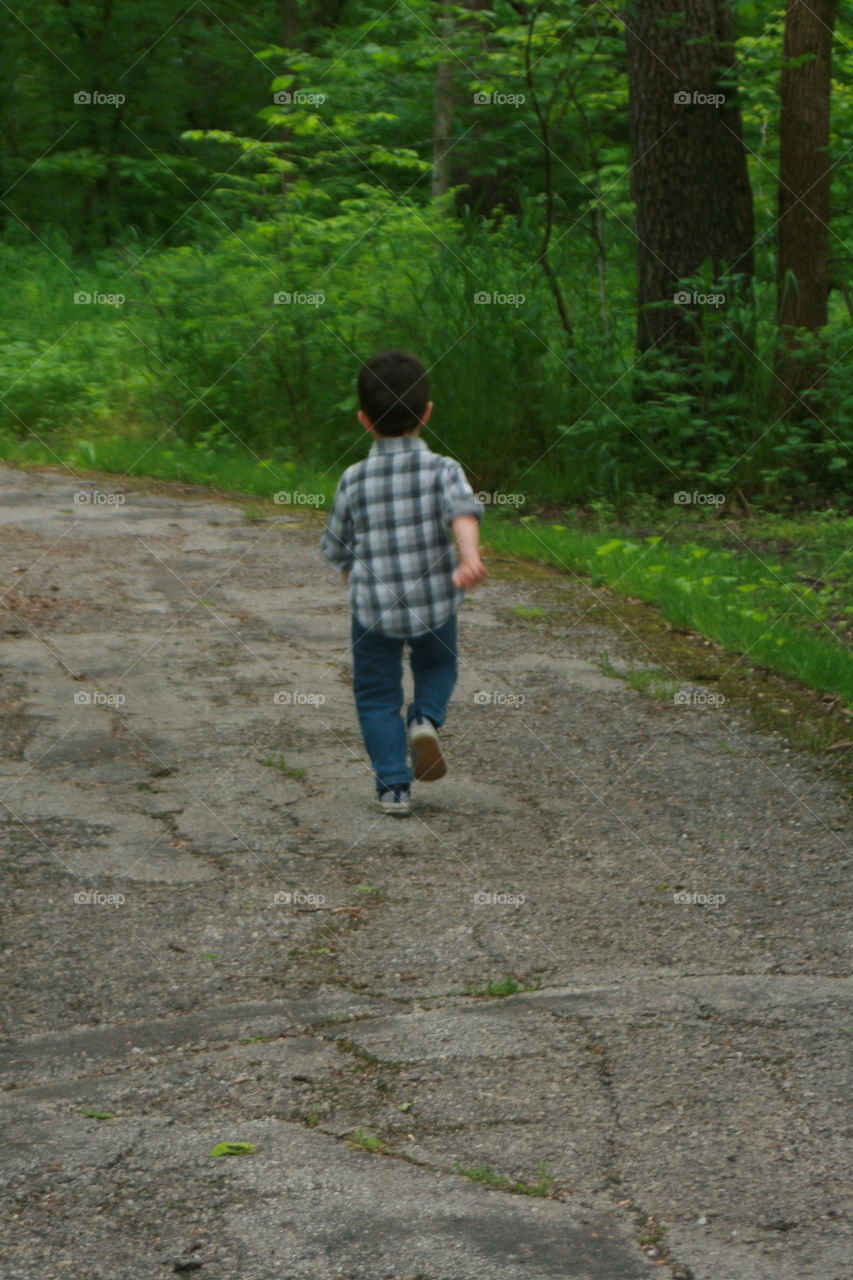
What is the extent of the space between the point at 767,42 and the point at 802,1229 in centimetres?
953

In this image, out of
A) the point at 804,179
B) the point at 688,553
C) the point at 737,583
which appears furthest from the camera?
the point at 804,179

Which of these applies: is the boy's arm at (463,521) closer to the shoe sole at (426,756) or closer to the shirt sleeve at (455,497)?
the shirt sleeve at (455,497)

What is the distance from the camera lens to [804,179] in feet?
34.2

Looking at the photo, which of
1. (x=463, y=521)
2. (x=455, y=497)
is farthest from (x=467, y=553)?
(x=455, y=497)

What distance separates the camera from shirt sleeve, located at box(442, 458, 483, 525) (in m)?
4.84

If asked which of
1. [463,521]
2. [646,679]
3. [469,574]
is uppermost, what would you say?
[463,521]

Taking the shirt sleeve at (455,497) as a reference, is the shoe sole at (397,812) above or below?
below

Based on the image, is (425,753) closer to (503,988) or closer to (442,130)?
(503,988)

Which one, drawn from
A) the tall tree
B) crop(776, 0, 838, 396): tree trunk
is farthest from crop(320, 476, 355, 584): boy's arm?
the tall tree

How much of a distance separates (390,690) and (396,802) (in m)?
0.37

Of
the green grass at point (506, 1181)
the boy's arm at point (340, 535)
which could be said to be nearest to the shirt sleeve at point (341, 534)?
the boy's arm at point (340, 535)

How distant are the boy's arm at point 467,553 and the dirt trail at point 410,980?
86cm

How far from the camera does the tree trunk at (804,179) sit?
10.2m

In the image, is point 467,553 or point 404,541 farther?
point 404,541
